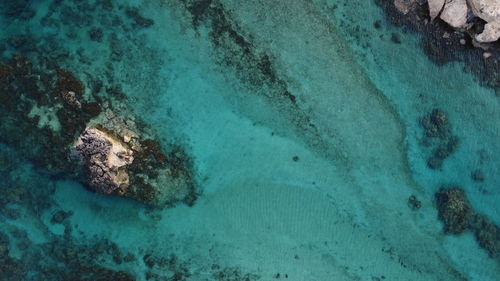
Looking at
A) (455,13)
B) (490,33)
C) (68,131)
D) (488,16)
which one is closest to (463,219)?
(490,33)

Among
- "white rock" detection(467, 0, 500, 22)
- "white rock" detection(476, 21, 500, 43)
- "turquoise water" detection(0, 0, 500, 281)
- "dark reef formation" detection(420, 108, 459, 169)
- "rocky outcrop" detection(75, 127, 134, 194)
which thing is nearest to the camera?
"rocky outcrop" detection(75, 127, 134, 194)

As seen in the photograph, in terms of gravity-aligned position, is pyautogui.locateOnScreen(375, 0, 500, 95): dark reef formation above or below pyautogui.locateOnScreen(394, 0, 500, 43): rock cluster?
below

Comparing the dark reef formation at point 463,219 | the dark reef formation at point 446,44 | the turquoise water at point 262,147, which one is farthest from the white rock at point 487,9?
the dark reef formation at point 463,219

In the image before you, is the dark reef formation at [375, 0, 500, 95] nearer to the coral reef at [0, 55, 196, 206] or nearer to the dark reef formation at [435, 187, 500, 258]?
the dark reef formation at [435, 187, 500, 258]

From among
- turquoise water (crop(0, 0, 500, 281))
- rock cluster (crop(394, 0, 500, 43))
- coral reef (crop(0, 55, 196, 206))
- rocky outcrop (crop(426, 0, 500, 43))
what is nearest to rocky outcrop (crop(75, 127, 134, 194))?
coral reef (crop(0, 55, 196, 206))

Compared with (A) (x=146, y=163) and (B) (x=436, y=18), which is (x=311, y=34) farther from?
(A) (x=146, y=163)

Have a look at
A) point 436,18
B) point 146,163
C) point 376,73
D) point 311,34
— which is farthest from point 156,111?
point 436,18
